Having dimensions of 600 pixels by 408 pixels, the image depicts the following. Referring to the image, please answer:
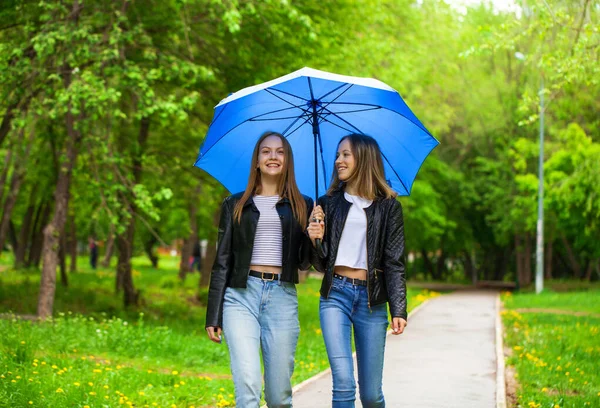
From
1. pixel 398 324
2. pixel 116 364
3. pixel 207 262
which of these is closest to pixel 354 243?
pixel 398 324

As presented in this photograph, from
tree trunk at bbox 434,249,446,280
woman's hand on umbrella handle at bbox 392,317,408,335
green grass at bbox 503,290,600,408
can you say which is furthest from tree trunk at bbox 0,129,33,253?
tree trunk at bbox 434,249,446,280

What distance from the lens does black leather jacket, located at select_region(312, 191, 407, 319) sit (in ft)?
17.3

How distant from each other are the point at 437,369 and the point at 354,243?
5488mm

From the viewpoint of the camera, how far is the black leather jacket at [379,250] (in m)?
5.28

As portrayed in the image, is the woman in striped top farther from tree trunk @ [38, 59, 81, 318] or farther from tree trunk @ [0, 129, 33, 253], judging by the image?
tree trunk @ [0, 129, 33, 253]

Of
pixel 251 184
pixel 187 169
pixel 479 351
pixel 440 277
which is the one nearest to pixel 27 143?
pixel 187 169

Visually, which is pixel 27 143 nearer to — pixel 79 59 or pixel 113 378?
pixel 79 59

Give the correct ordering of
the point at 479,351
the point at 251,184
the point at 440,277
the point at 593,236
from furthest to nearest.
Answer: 1. the point at 440,277
2. the point at 593,236
3. the point at 479,351
4. the point at 251,184

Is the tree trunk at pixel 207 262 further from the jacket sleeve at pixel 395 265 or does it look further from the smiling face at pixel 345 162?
the jacket sleeve at pixel 395 265

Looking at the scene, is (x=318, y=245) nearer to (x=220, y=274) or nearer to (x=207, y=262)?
(x=220, y=274)

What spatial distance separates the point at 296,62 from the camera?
15953mm

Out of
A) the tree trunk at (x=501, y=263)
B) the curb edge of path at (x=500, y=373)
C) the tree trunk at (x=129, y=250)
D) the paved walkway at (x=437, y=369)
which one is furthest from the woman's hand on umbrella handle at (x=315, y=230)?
the tree trunk at (x=501, y=263)

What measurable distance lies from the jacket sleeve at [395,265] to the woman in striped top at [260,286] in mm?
502

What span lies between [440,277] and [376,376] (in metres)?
51.9
